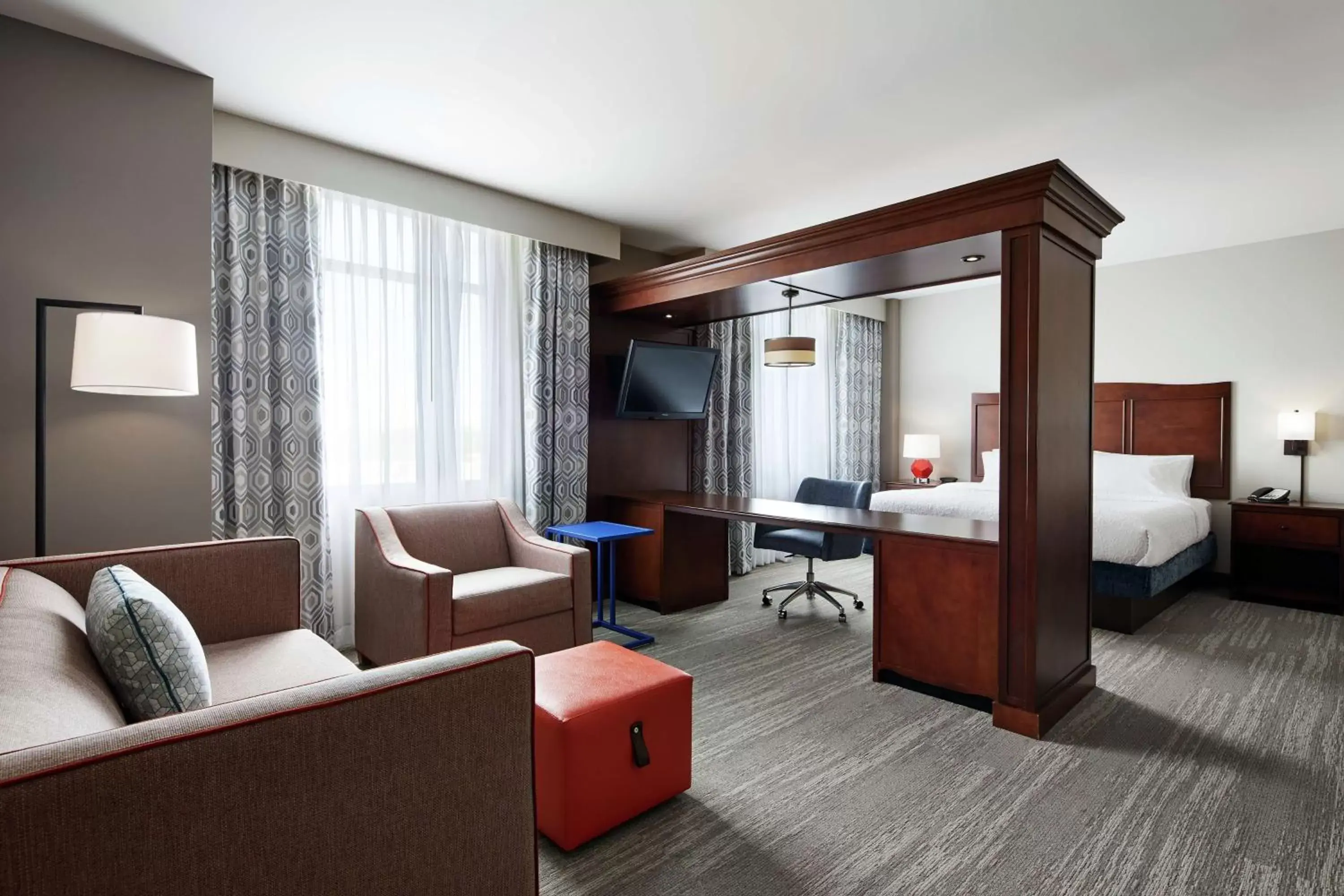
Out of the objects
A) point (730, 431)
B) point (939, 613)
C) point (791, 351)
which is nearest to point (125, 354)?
point (939, 613)

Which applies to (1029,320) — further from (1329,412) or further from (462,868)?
(1329,412)

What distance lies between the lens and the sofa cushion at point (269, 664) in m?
2.03

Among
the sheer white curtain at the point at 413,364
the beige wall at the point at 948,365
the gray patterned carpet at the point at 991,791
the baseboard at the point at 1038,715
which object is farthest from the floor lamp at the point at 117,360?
the beige wall at the point at 948,365

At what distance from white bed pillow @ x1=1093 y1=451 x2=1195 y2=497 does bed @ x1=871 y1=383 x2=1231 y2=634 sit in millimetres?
41

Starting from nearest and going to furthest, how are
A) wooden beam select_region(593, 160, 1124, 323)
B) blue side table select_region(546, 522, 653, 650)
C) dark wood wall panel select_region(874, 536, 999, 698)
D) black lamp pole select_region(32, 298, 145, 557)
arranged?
black lamp pole select_region(32, 298, 145, 557) < wooden beam select_region(593, 160, 1124, 323) < dark wood wall panel select_region(874, 536, 999, 698) < blue side table select_region(546, 522, 653, 650)

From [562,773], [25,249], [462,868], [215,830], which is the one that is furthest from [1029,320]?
[25,249]

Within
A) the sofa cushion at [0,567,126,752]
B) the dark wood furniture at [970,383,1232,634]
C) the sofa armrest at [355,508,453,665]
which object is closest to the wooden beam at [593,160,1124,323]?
the sofa armrest at [355,508,453,665]

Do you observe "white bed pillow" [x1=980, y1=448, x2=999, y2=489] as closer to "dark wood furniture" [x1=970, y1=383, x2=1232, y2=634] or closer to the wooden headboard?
"dark wood furniture" [x1=970, y1=383, x2=1232, y2=634]

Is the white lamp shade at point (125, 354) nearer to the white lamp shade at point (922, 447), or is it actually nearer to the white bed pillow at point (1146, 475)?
the white bed pillow at point (1146, 475)

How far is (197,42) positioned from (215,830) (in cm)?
285

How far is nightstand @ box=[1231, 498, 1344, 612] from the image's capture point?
4.61m

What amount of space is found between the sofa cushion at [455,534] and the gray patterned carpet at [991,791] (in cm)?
116

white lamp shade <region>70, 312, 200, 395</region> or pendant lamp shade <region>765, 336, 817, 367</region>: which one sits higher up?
pendant lamp shade <region>765, 336, 817, 367</region>

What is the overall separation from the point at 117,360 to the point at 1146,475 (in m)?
6.32
